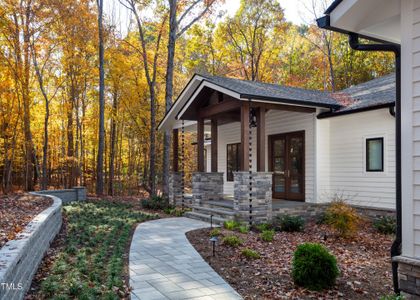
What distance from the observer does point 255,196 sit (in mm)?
8430

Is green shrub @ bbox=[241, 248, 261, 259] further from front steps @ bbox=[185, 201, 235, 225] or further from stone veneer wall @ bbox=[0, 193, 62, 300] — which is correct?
stone veneer wall @ bbox=[0, 193, 62, 300]

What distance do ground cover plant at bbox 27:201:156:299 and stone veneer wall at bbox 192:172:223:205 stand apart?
6.94 feet

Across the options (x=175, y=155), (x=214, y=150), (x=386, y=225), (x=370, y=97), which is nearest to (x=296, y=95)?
(x=370, y=97)

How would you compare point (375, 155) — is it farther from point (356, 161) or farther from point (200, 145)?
point (200, 145)

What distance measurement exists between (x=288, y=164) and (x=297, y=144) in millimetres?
677

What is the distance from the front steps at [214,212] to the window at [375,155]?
377 centimetres

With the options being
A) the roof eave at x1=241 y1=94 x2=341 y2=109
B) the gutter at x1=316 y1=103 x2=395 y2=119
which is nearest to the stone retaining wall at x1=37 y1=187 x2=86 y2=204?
the roof eave at x1=241 y1=94 x2=341 y2=109

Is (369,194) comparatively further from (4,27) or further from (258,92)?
(4,27)

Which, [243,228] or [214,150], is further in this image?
[214,150]

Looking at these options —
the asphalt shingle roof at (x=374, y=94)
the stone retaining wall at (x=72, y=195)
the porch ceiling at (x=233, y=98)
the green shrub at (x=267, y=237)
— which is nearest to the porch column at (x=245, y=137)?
the porch ceiling at (x=233, y=98)

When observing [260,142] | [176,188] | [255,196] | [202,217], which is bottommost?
[202,217]

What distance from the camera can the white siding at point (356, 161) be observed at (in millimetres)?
8594

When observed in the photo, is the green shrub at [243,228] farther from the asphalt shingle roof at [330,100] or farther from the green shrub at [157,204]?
the green shrub at [157,204]

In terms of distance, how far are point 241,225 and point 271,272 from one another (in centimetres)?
317
